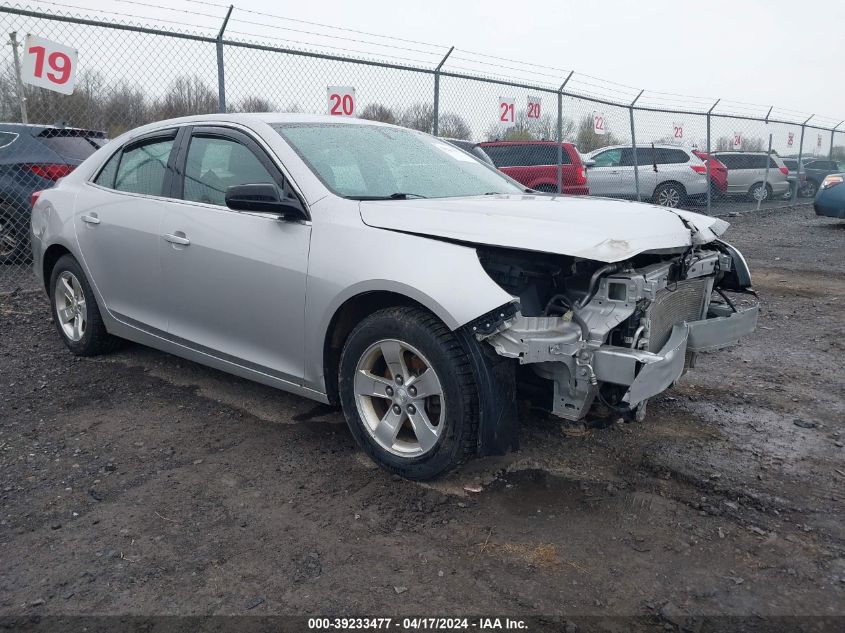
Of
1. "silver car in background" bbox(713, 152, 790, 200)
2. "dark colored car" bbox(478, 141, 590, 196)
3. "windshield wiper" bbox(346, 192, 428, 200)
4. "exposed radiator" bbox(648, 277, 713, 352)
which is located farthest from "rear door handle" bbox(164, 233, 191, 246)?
"silver car in background" bbox(713, 152, 790, 200)

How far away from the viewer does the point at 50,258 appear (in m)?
5.36

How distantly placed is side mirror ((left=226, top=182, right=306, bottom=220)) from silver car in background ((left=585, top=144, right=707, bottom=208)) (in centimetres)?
1346

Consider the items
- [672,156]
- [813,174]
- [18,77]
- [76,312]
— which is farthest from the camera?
[813,174]

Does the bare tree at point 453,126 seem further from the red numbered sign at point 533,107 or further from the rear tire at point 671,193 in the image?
the rear tire at point 671,193

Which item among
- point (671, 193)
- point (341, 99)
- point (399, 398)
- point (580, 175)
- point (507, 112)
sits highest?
point (507, 112)

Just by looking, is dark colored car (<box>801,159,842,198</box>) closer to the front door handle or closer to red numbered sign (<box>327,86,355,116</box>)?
red numbered sign (<box>327,86,355,116</box>)

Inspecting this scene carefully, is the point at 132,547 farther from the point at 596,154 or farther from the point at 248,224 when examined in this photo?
the point at 596,154

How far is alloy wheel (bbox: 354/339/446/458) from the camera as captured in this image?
3.23 metres

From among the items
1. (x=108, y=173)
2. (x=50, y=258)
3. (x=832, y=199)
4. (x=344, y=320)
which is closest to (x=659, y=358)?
(x=344, y=320)

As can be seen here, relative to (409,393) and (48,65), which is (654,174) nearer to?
(48,65)

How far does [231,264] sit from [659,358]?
2206mm

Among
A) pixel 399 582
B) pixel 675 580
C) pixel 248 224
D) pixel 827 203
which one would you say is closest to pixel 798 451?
pixel 675 580

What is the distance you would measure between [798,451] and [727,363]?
1.61 meters

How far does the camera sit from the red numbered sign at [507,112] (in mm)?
11008
